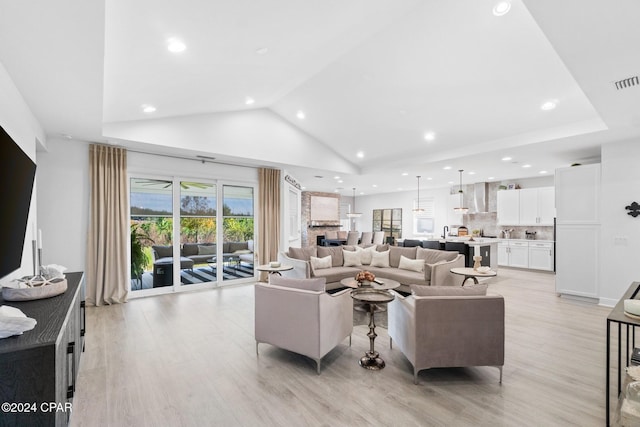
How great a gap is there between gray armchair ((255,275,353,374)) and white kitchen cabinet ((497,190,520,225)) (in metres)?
7.59

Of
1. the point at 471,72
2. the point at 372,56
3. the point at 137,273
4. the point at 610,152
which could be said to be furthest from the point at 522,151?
the point at 137,273

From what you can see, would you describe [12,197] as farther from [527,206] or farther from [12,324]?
[527,206]

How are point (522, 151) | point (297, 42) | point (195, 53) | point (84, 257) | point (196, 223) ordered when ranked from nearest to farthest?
1. point (195, 53)
2. point (297, 42)
3. point (84, 257)
4. point (522, 151)
5. point (196, 223)

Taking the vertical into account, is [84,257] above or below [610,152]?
below

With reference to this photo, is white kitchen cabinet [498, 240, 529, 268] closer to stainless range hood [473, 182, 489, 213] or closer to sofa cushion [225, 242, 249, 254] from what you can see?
stainless range hood [473, 182, 489, 213]

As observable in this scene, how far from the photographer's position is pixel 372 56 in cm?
415

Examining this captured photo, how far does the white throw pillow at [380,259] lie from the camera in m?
6.00

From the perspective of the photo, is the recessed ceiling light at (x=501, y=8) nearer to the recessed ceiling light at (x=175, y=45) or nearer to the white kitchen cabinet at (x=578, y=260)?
the recessed ceiling light at (x=175, y=45)

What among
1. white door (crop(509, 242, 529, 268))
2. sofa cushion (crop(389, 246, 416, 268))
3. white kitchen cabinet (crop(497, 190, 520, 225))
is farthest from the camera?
white kitchen cabinet (crop(497, 190, 520, 225))

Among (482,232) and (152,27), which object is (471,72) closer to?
(152,27)

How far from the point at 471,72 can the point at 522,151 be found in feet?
7.62

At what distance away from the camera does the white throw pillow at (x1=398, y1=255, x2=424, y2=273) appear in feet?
18.2

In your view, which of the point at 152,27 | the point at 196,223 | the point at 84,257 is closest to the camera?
the point at 152,27

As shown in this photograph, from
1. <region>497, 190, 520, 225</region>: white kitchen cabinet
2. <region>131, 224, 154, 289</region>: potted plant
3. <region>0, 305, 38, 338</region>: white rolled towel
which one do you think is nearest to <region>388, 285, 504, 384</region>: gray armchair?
<region>0, 305, 38, 338</region>: white rolled towel
